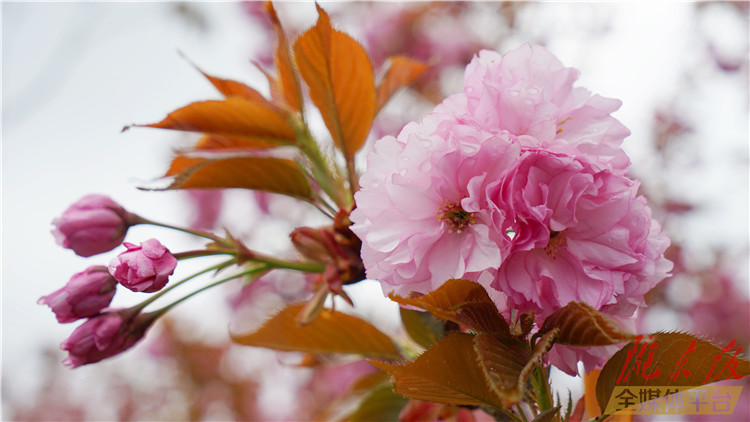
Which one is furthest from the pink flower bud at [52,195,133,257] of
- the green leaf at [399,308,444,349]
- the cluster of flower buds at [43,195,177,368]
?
the green leaf at [399,308,444,349]

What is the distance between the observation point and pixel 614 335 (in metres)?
0.37

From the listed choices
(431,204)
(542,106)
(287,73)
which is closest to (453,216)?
(431,204)

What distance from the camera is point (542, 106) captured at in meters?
0.49

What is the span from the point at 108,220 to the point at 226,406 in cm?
216

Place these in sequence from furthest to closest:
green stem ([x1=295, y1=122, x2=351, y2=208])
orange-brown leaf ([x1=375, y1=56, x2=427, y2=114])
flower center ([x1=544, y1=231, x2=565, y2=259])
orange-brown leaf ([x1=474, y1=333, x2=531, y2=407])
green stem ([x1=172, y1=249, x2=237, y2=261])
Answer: orange-brown leaf ([x1=375, y1=56, x2=427, y2=114]), green stem ([x1=295, y1=122, x2=351, y2=208]), green stem ([x1=172, y1=249, x2=237, y2=261]), flower center ([x1=544, y1=231, x2=565, y2=259]), orange-brown leaf ([x1=474, y1=333, x2=531, y2=407])

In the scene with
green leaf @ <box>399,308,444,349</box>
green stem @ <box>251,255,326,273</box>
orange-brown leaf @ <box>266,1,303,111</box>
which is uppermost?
orange-brown leaf @ <box>266,1,303,111</box>

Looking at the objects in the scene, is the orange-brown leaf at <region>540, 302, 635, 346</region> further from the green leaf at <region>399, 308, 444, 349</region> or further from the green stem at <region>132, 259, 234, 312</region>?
the green stem at <region>132, 259, 234, 312</region>

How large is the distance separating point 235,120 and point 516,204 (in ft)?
1.23

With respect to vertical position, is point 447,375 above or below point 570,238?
below

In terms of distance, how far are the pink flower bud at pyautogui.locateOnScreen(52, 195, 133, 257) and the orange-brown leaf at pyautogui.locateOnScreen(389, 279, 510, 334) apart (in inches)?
14.9

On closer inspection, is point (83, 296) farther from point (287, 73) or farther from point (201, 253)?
point (287, 73)

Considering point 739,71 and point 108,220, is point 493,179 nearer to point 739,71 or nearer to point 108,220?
point 108,220

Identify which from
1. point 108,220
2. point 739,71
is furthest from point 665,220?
point 108,220

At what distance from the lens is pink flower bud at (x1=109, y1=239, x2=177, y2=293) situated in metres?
0.52
